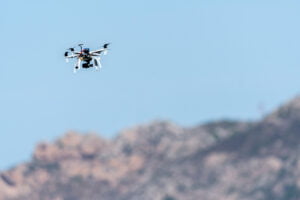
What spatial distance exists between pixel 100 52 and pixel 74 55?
2.76 meters

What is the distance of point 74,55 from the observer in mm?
118188

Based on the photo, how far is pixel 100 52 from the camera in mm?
116938

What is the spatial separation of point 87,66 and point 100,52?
6.28 feet

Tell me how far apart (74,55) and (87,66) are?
2.66 meters

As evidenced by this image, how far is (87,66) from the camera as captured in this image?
4572 inches
